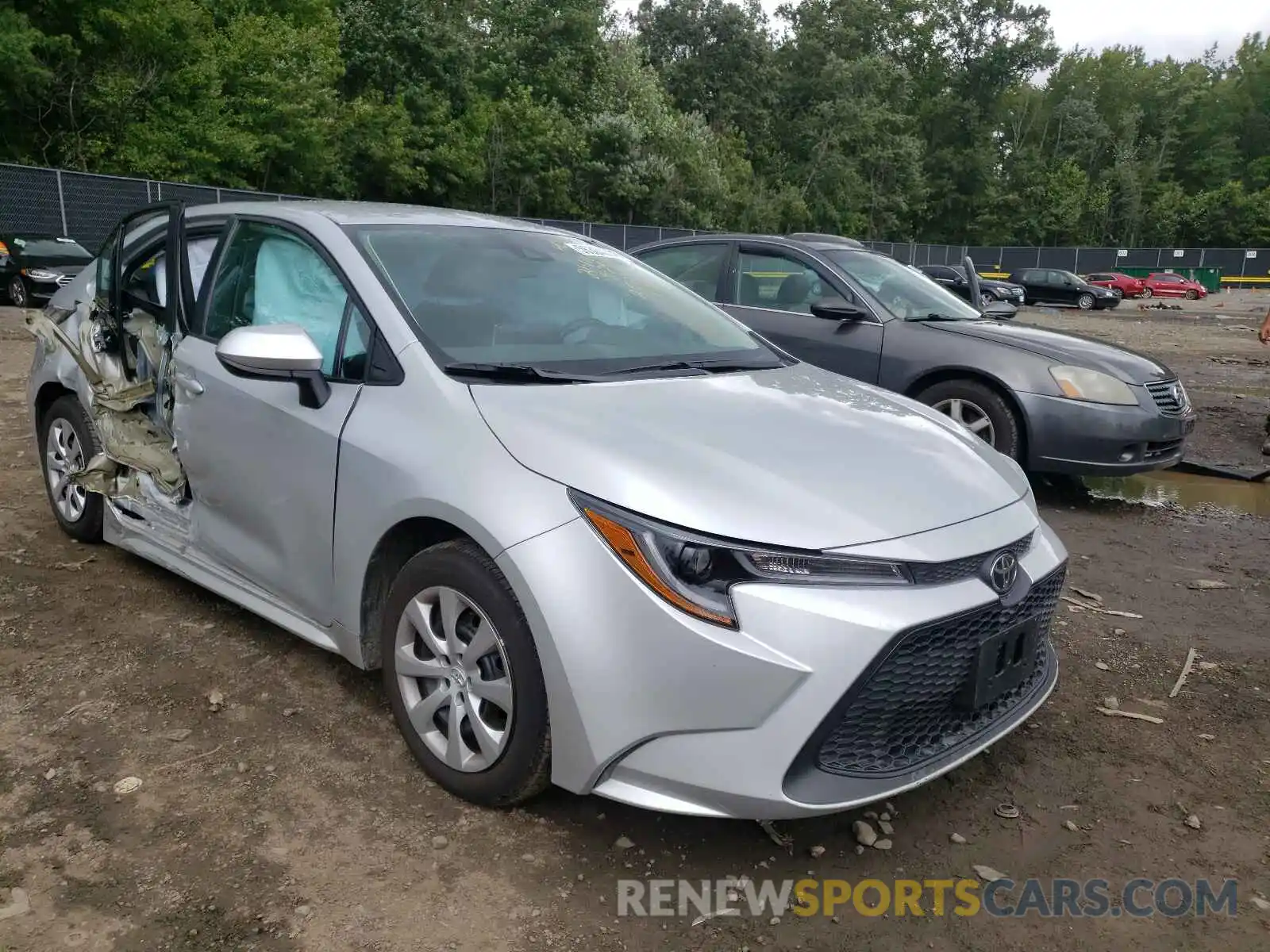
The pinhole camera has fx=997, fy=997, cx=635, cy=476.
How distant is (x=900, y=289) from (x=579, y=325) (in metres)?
4.13

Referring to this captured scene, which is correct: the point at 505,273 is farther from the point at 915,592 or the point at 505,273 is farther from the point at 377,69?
the point at 377,69

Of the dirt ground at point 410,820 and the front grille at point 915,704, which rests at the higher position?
the front grille at point 915,704

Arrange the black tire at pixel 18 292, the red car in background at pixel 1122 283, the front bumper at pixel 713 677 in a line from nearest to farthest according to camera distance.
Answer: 1. the front bumper at pixel 713 677
2. the black tire at pixel 18 292
3. the red car in background at pixel 1122 283

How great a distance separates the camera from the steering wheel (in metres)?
3.24

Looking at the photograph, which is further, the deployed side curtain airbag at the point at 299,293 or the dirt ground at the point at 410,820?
the deployed side curtain airbag at the point at 299,293

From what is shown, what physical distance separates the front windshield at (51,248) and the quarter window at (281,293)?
14735mm

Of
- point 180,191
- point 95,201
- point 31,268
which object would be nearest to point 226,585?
point 31,268

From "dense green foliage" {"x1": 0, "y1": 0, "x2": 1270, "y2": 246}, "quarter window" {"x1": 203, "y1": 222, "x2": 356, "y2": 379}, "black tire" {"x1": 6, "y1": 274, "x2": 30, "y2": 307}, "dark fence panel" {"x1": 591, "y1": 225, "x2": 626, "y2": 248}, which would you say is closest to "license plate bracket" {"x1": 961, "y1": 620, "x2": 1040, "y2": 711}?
"quarter window" {"x1": 203, "y1": 222, "x2": 356, "y2": 379}

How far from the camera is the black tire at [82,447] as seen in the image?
4.24m

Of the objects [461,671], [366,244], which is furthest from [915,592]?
[366,244]

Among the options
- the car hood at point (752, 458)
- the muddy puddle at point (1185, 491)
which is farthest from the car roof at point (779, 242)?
the car hood at point (752, 458)

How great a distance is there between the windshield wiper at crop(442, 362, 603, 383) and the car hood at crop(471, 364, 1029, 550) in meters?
0.05

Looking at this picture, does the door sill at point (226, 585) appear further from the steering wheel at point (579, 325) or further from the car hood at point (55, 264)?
the car hood at point (55, 264)

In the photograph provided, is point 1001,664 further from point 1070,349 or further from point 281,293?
point 1070,349
